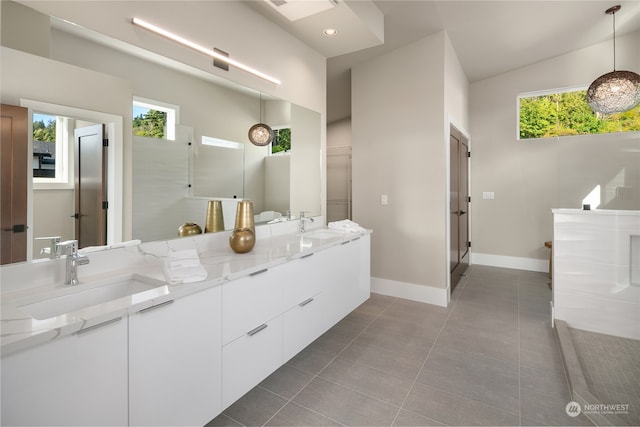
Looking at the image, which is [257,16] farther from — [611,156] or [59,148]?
[611,156]

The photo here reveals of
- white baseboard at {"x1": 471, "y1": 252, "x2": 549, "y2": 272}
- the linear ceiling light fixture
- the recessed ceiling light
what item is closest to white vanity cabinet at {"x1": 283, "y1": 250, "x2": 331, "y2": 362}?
the linear ceiling light fixture


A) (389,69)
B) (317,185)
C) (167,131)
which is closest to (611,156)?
(389,69)

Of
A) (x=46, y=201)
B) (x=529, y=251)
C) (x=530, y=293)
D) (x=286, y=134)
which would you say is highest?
(x=286, y=134)

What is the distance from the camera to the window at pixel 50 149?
1.34 meters

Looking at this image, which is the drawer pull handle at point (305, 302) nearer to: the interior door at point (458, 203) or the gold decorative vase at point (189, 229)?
the gold decorative vase at point (189, 229)

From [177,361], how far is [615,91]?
455cm

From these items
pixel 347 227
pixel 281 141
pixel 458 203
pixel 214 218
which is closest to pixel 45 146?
pixel 214 218

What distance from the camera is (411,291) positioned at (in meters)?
3.71

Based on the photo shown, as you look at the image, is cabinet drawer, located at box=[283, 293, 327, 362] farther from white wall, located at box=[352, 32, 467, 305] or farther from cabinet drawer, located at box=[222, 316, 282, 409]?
white wall, located at box=[352, 32, 467, 305]

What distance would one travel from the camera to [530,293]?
389 centimetres

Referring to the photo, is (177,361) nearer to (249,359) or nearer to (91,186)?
(249,359)

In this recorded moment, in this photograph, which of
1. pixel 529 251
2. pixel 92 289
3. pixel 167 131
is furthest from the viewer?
pixel 529 251

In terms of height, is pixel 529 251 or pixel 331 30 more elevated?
pixel 331 30

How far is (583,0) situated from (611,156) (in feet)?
5.55
